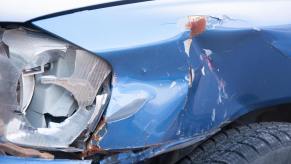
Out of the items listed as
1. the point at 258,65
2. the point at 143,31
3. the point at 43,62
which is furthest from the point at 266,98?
the point at 43,62

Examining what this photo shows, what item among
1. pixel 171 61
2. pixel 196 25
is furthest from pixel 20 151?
pixel 196 25

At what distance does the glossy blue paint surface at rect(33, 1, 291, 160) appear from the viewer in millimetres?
1896

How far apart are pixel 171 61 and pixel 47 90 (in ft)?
1.56

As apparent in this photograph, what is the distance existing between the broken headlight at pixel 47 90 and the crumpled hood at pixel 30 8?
0.25ft

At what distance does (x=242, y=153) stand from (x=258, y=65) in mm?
379

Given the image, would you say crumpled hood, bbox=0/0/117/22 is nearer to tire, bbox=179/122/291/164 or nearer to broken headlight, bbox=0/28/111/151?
broken headlight, bbox=0/28/111/151

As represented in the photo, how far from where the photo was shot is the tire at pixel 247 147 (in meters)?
2.18

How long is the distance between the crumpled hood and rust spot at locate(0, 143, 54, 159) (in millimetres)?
461

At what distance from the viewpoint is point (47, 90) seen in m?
1.91

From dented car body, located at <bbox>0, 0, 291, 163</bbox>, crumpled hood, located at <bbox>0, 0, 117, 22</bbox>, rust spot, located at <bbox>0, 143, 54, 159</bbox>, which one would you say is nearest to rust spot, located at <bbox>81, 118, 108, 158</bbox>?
dented car body, located at <bbox>0, 0, 291, 163</bbox>

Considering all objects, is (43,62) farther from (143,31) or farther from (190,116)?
(190,116)

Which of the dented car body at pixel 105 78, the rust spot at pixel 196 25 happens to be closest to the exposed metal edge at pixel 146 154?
the dented car body at pixel 105 78

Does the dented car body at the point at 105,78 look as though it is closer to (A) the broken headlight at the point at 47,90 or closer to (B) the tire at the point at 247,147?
(A) the broken headlight at the point at 47,90

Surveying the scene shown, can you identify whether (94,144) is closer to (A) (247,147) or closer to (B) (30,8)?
(B) (30,8)
